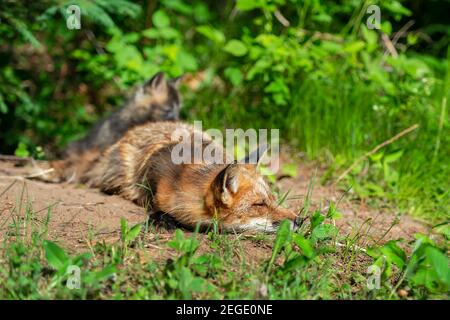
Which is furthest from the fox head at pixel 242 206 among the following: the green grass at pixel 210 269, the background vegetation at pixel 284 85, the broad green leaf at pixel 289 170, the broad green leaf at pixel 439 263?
the broad green leaf at pixel 289 170

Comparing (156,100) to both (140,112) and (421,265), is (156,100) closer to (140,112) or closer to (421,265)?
(140,112)

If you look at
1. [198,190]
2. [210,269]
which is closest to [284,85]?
[198,190]

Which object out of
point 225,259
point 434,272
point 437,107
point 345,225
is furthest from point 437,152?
point 225,259

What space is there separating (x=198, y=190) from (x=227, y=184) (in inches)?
12.9

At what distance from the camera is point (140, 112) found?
702 centimetres

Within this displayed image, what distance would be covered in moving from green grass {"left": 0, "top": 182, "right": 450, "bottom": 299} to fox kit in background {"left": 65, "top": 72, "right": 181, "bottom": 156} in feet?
9.10

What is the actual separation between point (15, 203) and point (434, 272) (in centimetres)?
303

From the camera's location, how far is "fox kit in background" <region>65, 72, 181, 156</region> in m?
6.78

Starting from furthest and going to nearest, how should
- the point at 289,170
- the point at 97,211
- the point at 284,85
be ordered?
the point at 284,85
the point at 289,170
the point at 97,211

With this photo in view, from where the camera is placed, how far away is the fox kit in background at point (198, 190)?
14.2ft
